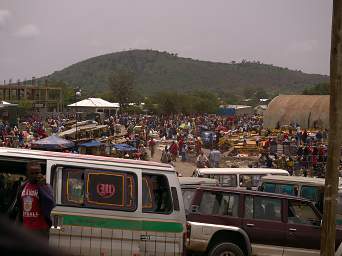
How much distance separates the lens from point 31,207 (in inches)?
221

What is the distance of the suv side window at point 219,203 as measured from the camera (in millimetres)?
9180

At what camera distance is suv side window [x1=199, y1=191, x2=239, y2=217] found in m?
9.18

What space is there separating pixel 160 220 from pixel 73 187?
1171 millimetres

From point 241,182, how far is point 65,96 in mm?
90115

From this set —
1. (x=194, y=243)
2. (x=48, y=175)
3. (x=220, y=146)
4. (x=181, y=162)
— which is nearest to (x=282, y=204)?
(x=194, y=243)

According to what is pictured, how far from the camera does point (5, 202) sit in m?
7.04

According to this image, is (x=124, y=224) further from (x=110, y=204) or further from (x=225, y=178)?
(x=225, y=178)

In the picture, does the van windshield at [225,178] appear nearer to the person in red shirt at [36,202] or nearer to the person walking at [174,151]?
the person in red shirt at [36,202]

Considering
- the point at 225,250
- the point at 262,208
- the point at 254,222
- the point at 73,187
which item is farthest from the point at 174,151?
the point at 73,187

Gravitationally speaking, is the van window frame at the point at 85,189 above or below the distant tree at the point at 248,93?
below

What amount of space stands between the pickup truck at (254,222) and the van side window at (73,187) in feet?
8.18

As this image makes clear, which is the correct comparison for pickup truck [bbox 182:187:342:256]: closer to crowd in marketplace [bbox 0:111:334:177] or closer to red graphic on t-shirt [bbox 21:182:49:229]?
red graphic on t-shirt [bbox 21:182:49:229]

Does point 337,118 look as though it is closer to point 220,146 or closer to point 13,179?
point 13,179

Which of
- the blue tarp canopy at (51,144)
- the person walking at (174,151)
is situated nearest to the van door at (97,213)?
the blue tarp canopy at (51,144)
